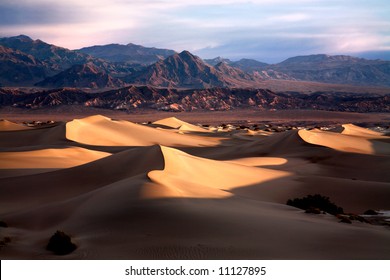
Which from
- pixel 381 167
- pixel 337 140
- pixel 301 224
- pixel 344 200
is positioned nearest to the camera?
pixel 301 224

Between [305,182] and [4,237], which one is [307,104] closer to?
[305,182]

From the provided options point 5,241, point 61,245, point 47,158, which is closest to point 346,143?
point 47,158

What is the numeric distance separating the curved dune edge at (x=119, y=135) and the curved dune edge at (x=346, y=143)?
10.7 meters

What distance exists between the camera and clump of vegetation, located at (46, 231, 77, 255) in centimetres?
1070

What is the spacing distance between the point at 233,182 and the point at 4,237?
12530mm

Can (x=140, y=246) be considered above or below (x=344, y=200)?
above

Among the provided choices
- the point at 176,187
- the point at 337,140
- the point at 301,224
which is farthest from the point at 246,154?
the point at 301,224

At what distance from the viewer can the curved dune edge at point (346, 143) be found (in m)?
39.3

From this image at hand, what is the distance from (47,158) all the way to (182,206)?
63.0ft

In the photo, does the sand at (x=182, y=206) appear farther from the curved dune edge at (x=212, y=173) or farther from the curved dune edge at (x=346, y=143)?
the curved dune edge at (x=346, y=143)

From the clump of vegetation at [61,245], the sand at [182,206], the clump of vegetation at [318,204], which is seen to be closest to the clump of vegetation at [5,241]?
the sand at [182,206]

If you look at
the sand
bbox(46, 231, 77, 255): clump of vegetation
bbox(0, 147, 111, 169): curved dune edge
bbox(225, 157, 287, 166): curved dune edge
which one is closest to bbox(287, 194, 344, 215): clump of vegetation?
the sand

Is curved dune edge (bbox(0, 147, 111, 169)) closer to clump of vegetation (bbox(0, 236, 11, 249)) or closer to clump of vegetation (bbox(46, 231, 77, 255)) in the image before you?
clump of vegetation (bbox(0, 236, 11, 249))

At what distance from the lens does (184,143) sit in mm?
47312
